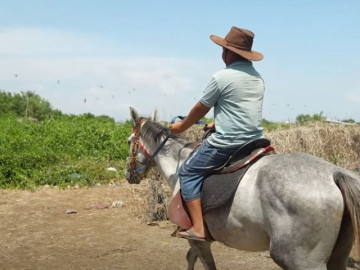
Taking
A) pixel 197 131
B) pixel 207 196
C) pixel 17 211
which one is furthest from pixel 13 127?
pixel 207 196

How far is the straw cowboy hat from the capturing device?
195 inches

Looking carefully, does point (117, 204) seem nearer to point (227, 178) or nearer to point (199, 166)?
point (199, 166)

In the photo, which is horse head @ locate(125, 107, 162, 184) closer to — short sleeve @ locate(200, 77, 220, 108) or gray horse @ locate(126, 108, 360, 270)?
short sleeve @ locate(200, 77, 220, 108)

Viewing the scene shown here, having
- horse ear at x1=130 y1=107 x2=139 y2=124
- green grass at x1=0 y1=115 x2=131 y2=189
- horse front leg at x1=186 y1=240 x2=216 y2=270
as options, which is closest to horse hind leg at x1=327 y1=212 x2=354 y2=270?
horse front leg at x1=186 y1=240 x2=216 y2=270

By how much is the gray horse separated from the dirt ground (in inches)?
117

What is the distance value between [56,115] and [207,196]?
2225 centimetres

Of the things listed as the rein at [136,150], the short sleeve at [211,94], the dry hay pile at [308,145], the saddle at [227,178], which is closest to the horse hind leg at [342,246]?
the saddle at [227,178]

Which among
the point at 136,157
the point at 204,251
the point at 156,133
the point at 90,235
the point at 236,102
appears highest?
the point at 236,102

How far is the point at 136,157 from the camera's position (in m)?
6.27

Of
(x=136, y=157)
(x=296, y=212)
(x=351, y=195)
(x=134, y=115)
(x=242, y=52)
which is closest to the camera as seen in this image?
(x=351, y=195)

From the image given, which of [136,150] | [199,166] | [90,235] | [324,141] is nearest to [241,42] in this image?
[199,166]

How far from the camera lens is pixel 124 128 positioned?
65.5 feet

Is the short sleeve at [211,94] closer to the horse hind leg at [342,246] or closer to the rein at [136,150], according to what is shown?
the rein at [136,150]

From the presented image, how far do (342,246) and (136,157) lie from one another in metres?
2.72
